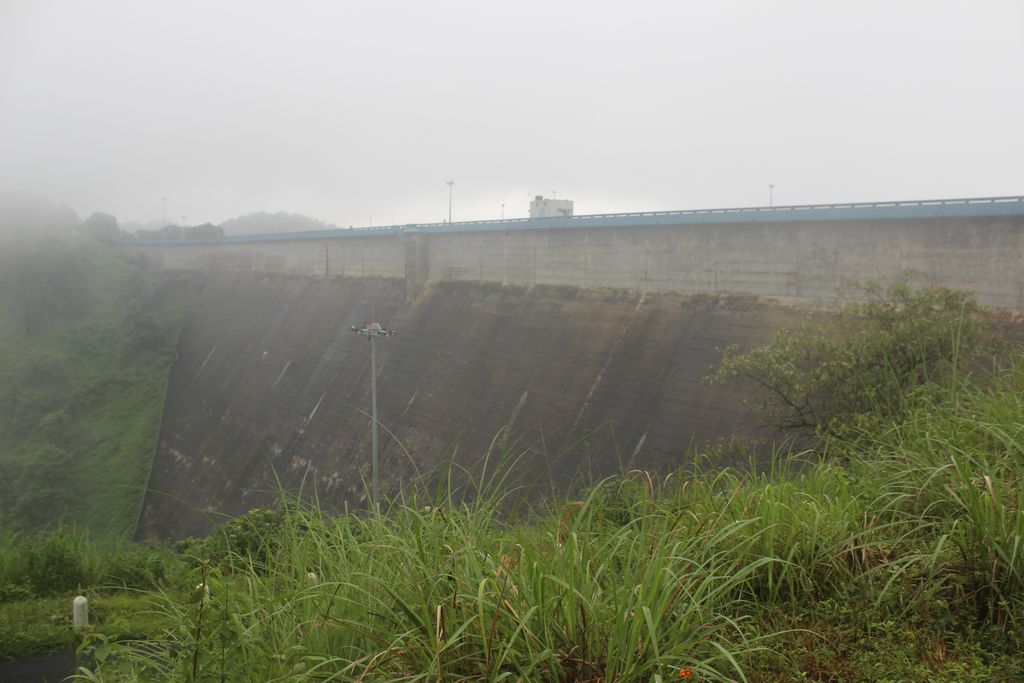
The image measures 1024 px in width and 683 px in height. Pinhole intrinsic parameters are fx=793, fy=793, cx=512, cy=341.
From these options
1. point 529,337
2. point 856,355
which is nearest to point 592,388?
point 529,337

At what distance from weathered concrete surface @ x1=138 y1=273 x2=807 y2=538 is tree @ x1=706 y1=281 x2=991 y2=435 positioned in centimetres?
222

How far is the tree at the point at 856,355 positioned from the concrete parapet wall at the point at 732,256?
227cm

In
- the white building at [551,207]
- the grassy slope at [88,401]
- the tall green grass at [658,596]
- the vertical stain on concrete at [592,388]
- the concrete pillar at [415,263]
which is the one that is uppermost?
the white building at [551,207]

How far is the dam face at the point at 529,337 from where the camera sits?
44.3ft

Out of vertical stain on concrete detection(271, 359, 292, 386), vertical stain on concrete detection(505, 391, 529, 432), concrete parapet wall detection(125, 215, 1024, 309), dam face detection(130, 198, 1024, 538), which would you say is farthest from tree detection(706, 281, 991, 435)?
vertical stain on concrete detection(271, 359, 292, 386)

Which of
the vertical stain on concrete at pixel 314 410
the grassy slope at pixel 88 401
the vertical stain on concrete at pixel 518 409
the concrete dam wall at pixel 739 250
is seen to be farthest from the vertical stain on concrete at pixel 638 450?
the grassy slope at pixel 88 401

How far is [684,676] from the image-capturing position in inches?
83.4

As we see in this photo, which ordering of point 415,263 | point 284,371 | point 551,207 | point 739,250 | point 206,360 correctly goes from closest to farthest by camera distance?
point 739,250, point 415,263, point 284,371, point 551,207, point 206,360

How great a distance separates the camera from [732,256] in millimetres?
15836

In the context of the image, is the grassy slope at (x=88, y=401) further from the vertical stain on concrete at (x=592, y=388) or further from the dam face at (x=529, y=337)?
the vertical stain on concrete at (x=592, y=388)

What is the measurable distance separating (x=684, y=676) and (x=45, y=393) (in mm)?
32841

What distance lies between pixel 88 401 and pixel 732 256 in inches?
994

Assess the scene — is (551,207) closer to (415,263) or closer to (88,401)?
(415,263)

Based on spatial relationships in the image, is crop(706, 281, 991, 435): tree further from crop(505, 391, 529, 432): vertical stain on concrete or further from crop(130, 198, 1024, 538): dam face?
crop(505, 391, 529, 432): vertical stain on concrete
